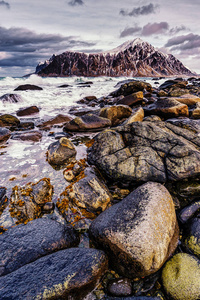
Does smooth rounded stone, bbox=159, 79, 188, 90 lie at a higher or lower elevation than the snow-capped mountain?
lower

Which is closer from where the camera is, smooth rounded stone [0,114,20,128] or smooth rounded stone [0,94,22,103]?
smooth rounded stone [0,114,20,128]

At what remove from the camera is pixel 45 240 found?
2801mm

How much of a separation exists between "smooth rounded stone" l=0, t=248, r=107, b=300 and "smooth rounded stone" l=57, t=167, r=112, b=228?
34.6 inches

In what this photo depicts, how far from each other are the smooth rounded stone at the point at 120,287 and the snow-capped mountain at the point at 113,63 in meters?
130

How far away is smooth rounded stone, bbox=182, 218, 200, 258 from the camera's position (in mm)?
2814

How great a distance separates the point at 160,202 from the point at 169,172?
1.22 meters

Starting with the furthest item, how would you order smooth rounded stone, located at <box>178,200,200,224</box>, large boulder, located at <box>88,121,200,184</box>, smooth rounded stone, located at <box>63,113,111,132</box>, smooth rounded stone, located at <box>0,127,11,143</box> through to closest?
1. smooth rounded stone, located at <box>63,113,111,132</box>
2. smooth rounded stone, located at <box>0,127,11,143</box>
3. large boulder, located at <box>88,121,200,184</box>
4. smooth rounded stone, located at <box>178,200,200,224</box>

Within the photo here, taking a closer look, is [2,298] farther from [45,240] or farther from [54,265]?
[45,240]

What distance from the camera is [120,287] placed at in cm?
242

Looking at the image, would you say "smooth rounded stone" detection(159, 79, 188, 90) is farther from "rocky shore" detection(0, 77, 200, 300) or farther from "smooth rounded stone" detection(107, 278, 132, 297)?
"smooth rounded stone" detection(107, 278, 132, 297)

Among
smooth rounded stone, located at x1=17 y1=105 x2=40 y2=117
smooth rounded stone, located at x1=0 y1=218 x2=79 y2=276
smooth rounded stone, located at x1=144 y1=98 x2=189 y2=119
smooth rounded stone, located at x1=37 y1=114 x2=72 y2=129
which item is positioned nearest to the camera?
smooth rounded stone, located at x1=0 y1=218 x2=79 y2=276

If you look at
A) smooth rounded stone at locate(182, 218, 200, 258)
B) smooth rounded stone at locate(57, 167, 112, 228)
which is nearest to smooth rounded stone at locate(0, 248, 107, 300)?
smooth rounded stone at locate(57, 167, 112, 228)

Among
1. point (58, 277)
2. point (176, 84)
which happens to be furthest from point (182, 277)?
point (176, 84)

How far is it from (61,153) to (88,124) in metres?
2.97
